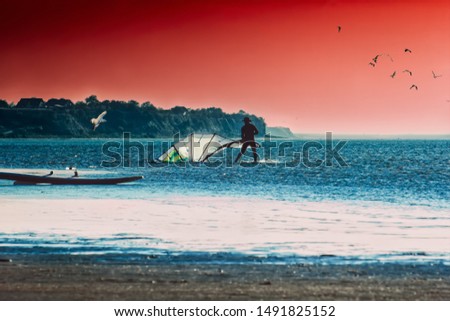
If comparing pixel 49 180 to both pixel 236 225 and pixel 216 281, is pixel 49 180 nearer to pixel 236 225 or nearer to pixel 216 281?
pixel 236 225

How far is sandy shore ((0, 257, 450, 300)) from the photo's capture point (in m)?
13.1

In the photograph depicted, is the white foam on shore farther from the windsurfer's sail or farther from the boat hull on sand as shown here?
the windsurfer's sail

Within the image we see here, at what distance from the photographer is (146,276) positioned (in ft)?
48.3

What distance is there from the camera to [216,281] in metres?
14.3

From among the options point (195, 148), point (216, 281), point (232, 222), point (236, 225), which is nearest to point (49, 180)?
point (232, 222)

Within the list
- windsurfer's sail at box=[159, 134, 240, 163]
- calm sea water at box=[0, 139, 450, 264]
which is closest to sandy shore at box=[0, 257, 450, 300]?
calm sea water at box=[0, 139, 450, 264]

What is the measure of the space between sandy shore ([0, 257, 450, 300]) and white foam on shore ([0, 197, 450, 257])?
295cm

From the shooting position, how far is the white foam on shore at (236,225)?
65.9 ft

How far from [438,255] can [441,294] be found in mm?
4819

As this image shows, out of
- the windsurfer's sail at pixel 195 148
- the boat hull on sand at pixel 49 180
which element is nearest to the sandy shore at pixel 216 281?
the boat hull on sand at pixel 49 180

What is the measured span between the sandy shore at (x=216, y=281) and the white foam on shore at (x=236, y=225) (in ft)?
9.68
